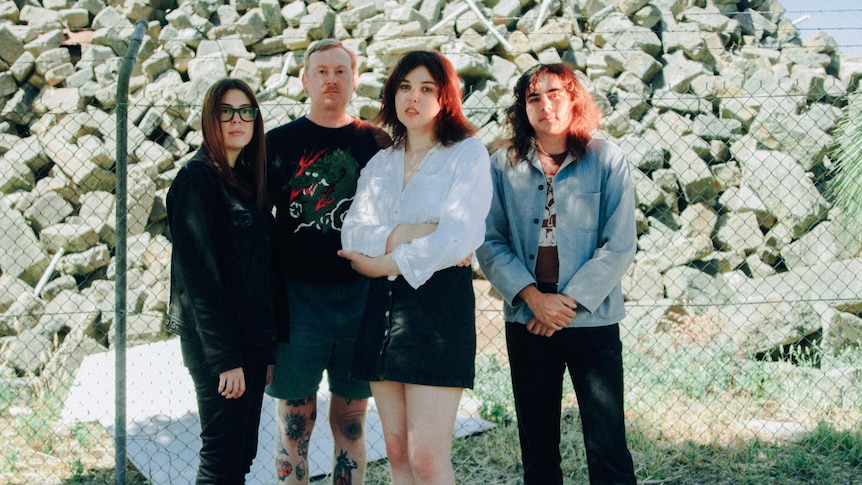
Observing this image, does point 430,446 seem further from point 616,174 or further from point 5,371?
point 5,371

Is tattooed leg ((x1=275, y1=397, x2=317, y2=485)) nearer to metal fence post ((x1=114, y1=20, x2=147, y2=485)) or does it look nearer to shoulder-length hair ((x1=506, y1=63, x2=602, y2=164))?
metal fence post ((x1=114, y1=20, x2=147, y2=485))

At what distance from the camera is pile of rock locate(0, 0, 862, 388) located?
7.11 meters

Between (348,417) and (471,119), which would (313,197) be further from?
(471,119)

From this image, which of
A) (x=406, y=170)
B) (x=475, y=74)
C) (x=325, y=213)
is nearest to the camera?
(x=406, y=170)

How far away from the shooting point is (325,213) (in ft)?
9.30

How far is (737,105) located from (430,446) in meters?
7.12

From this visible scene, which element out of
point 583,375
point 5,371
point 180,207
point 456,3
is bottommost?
point 5,371

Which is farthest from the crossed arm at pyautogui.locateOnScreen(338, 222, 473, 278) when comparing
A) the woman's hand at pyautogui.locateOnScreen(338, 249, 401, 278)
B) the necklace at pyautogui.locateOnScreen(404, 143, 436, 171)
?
the necklace at pyautogui.locateOnScreen(404, 143, 436, 171)

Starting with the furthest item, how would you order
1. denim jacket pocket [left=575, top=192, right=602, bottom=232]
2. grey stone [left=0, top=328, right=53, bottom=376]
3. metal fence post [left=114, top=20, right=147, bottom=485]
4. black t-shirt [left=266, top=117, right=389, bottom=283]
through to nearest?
grey stone [left=0, top=328, right=53, bottom=376] → metal fence post [left=114, top=20, right=147, bottom=485] → black t-shirt [left=266, top=117, right=389, bottom=283] → denim jacket pocket [left=575, top=192, right=602, bottom=232]

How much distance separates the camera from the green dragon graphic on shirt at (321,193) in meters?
2.83

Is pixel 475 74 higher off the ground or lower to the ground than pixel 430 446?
higher

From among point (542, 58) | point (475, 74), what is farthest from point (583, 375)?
point (542, 58)

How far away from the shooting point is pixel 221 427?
8.16ft

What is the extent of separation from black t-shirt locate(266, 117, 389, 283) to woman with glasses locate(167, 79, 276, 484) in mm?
153
